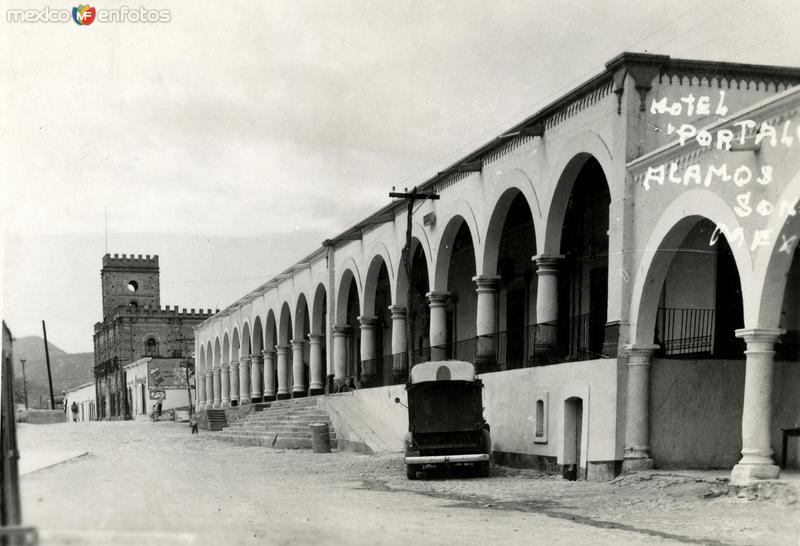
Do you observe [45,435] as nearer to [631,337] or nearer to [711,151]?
[631,337]

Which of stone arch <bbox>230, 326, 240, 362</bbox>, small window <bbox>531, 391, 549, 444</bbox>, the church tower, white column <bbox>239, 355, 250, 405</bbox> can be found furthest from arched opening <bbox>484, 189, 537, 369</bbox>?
the church tower

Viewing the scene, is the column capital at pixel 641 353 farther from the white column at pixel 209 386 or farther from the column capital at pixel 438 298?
the white column at pixel 209 386

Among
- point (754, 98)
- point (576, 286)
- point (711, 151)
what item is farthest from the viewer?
point (576, 286)

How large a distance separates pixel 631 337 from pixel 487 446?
341cm

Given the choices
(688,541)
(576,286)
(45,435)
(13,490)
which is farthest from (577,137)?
(13,490)

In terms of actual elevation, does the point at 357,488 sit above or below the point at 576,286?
below

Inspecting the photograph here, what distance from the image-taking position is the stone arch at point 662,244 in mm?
11484

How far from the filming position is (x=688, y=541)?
8406 mm

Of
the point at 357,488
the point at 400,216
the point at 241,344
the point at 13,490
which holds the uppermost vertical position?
the point at 241,344

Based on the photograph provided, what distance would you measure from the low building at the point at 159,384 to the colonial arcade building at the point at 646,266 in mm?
40902

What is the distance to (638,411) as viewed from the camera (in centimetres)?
1313

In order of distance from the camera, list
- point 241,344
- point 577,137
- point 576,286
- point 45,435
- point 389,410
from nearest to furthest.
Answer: point 45,435, point 577,137, point 576,286, point 389,410, point 241,344

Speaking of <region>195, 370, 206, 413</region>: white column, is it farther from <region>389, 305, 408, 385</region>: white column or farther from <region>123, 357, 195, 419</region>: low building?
<region>389, 305, 408, 385</region>: white column

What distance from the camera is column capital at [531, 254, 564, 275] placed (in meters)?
16.2
